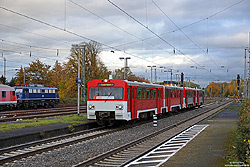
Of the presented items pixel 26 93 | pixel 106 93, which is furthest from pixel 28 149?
pixel 26 93

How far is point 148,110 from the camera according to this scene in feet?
74.6

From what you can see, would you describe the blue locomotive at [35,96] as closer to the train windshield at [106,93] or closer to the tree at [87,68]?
the tree at [87,68]

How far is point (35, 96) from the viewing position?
4300cm

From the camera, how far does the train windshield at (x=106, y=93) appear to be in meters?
18.3

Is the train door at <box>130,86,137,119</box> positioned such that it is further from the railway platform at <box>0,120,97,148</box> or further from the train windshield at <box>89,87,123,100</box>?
the railway platform at <box>0,120,97,148</box>

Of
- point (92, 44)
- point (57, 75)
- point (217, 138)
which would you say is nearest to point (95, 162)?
point (217, 138)

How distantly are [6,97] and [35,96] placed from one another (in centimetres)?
682

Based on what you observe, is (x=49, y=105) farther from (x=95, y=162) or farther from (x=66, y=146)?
(x=95, y=162)

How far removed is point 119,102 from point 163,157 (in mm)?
8131

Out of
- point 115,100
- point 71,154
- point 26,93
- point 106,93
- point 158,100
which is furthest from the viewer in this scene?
point 26,93

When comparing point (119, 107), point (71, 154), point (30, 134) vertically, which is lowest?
point (71, 154)

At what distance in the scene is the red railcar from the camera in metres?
35.8

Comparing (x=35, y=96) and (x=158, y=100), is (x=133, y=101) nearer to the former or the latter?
(x=158, y=100)

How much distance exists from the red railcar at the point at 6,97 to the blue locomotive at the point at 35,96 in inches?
132
